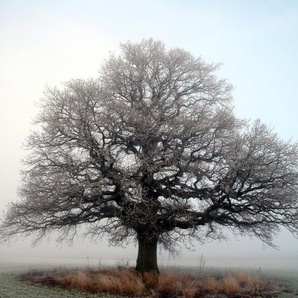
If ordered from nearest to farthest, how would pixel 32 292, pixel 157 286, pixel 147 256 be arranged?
pixel 32 292, pixel 157 286, pixel 147 256

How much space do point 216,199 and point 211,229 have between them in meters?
3.48

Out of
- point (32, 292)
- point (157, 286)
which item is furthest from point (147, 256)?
point (32, 292)

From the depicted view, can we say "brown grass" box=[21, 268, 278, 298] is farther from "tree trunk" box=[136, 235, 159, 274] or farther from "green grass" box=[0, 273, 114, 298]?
"tree trunk" box=[136, 235, 159, 274]

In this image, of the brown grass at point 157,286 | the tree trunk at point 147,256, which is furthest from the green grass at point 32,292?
the tree trunk at point 147,256

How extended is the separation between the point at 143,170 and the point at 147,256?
5083 mm

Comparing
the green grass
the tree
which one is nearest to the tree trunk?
the tree

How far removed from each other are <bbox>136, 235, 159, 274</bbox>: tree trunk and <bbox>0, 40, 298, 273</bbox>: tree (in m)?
0.05

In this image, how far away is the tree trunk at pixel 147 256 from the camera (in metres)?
19.8

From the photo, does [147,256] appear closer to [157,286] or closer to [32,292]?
[157,286]

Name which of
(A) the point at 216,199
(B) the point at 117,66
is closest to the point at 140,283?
(A) the point at 216,199

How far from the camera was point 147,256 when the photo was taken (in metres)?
20.0

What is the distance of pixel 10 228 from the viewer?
19969 millimetres

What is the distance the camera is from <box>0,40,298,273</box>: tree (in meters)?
17.8

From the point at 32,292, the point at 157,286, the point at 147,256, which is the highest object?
the point at 147,256
